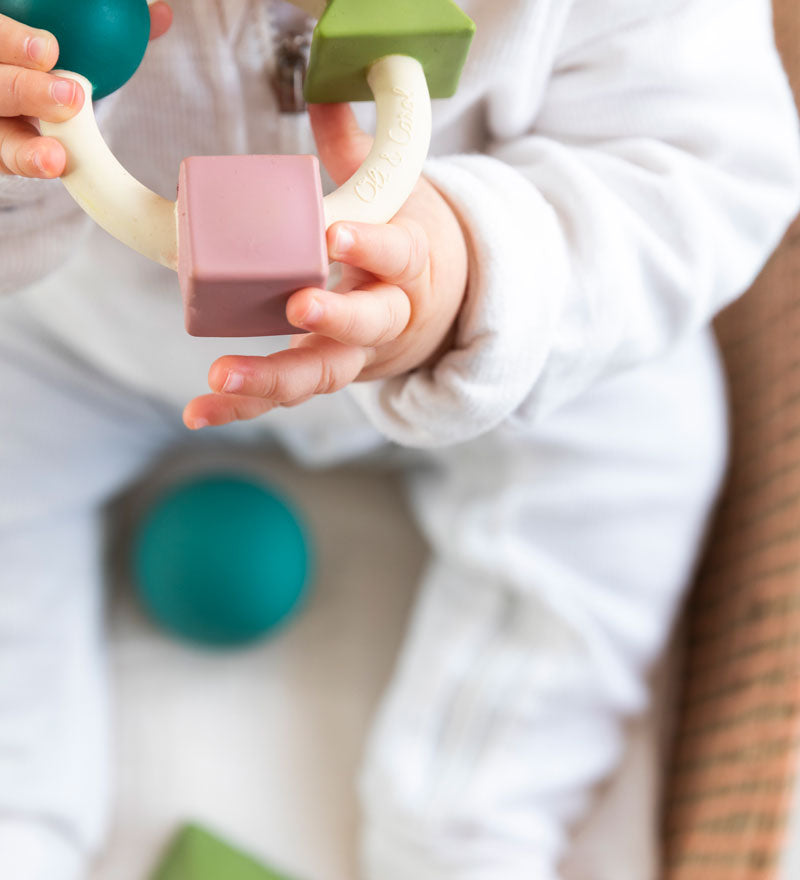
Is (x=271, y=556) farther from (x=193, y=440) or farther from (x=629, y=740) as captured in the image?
(x=629, y=740)

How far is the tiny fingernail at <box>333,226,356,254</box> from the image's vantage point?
30 centimetres

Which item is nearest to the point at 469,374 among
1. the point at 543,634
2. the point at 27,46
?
the point at 27,46

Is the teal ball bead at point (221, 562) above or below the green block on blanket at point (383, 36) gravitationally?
below

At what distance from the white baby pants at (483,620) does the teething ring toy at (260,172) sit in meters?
0.30

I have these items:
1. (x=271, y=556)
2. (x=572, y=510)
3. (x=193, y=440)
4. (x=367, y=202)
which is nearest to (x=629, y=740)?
(x=572, y=510)

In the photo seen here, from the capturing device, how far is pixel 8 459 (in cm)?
62

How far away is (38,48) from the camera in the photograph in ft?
0.98

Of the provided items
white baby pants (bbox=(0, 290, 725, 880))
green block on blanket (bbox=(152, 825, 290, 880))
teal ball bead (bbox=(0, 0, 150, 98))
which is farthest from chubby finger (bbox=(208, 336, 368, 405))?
green block on blanket (bbox=(152, 825, 290, 880))

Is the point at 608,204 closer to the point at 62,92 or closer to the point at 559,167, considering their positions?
the point at 559,167

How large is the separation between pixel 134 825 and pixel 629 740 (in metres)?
0.35

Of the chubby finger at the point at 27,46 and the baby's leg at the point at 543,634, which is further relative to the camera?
the baby's leg at the point at 543,634

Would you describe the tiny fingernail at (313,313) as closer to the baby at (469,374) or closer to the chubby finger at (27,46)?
the baby at (469,374)

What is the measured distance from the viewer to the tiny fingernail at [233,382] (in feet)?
1.01

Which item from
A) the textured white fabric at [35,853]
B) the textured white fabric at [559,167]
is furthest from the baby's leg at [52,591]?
the textured white fabric at [559,167]
